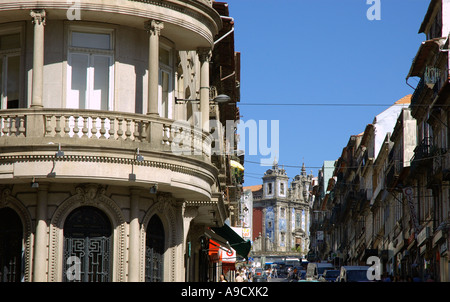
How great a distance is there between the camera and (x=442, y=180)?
124ft

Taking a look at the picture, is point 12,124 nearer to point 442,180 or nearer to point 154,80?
point 154,80

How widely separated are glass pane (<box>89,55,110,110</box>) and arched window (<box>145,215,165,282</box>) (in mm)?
3034

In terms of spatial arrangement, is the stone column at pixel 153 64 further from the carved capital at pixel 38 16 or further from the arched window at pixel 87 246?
the arched window at pixel 87 246

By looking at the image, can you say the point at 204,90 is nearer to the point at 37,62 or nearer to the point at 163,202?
the point at 163,202

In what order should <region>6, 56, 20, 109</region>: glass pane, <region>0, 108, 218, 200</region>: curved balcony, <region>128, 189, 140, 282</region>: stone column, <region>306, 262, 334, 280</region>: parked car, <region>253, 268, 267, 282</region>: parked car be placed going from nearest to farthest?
<region>0, 108, 218, 200</region>: curved balcony → <region>128, 189, 140, 282</region>: stone column → <region>6, 56, 20, 109</region>: glass pane → <region>306, 262, 334, 280</region>: parked car → <region>253, 268, 267, 282</region>: parked car

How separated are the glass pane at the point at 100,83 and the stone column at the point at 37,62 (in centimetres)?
154

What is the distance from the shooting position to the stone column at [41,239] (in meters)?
18.7

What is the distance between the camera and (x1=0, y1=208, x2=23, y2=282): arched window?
1922 cm

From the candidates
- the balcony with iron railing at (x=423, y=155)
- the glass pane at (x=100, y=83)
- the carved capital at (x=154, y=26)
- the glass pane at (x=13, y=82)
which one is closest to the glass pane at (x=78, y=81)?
the glass pane at (x=100, y=83)

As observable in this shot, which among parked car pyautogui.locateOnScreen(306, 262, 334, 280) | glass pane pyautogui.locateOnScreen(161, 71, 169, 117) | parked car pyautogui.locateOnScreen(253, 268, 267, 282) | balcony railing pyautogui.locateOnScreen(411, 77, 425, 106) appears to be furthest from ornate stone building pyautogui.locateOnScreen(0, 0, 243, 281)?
parked car pyautogui.locateOnScreen(253, 268, 267, 282)

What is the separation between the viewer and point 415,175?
45844 millimetres

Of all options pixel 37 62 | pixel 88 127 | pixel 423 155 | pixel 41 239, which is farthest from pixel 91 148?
pixel 423 155

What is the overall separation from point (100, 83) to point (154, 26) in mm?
1835

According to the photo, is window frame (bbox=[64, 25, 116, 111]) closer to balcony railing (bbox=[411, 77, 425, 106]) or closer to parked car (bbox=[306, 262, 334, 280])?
balcony railing (bbox=[411, 77, 425, 106])
